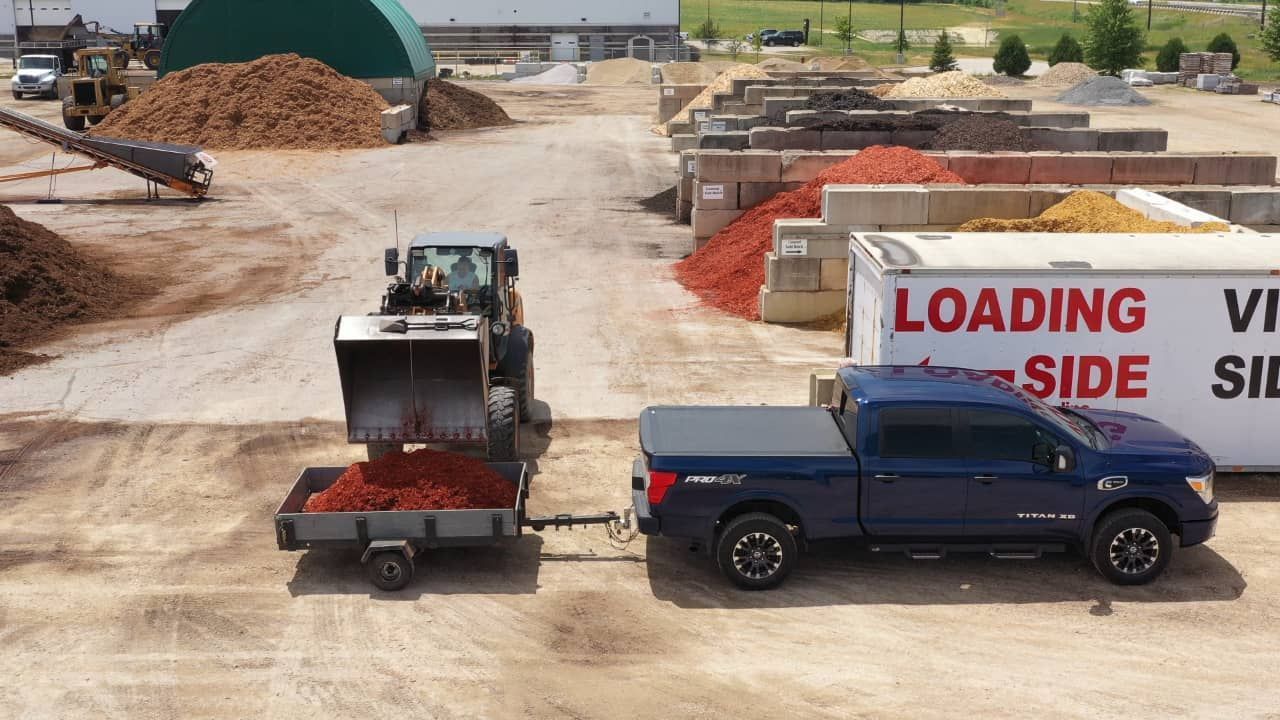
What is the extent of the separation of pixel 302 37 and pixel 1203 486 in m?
46.6

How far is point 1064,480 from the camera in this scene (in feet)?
39.4

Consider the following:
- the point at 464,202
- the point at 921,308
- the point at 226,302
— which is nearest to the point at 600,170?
the point at 464,202

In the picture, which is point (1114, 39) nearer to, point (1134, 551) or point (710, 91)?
point (710, 91)

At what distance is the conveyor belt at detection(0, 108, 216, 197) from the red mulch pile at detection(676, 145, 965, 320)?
55.9 feet

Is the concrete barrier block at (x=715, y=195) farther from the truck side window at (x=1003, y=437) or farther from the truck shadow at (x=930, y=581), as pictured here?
the truck side window at (x=1003, y=437)

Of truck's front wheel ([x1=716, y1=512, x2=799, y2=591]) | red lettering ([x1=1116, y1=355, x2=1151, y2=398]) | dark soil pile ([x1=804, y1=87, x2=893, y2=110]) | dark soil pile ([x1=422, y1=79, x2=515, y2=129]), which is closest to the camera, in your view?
truck's front wheel ([x1=716, y1=512, x2=799, y2=591])

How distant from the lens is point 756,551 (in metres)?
12.1

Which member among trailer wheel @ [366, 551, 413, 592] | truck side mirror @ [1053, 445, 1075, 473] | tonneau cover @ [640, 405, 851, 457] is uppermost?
tonneau cover @ [640, 405, 851, 457]

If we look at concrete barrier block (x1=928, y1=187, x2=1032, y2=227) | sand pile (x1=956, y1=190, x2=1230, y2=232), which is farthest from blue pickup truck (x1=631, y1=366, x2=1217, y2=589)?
concrete barrier block (x1=928, y1=187, x2=1032, y2=227)

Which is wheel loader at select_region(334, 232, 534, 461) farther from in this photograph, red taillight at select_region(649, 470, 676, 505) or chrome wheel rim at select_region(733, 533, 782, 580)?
chrome wheel rim at select_region(733, 533, 782, 580)

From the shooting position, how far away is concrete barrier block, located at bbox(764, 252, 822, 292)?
891 inches

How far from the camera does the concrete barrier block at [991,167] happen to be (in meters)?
25.3

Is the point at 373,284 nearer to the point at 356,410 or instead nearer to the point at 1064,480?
the point at 356,410

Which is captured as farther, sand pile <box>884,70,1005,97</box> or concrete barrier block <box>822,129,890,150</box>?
sand pile <box>884,70,1005,97</box>
